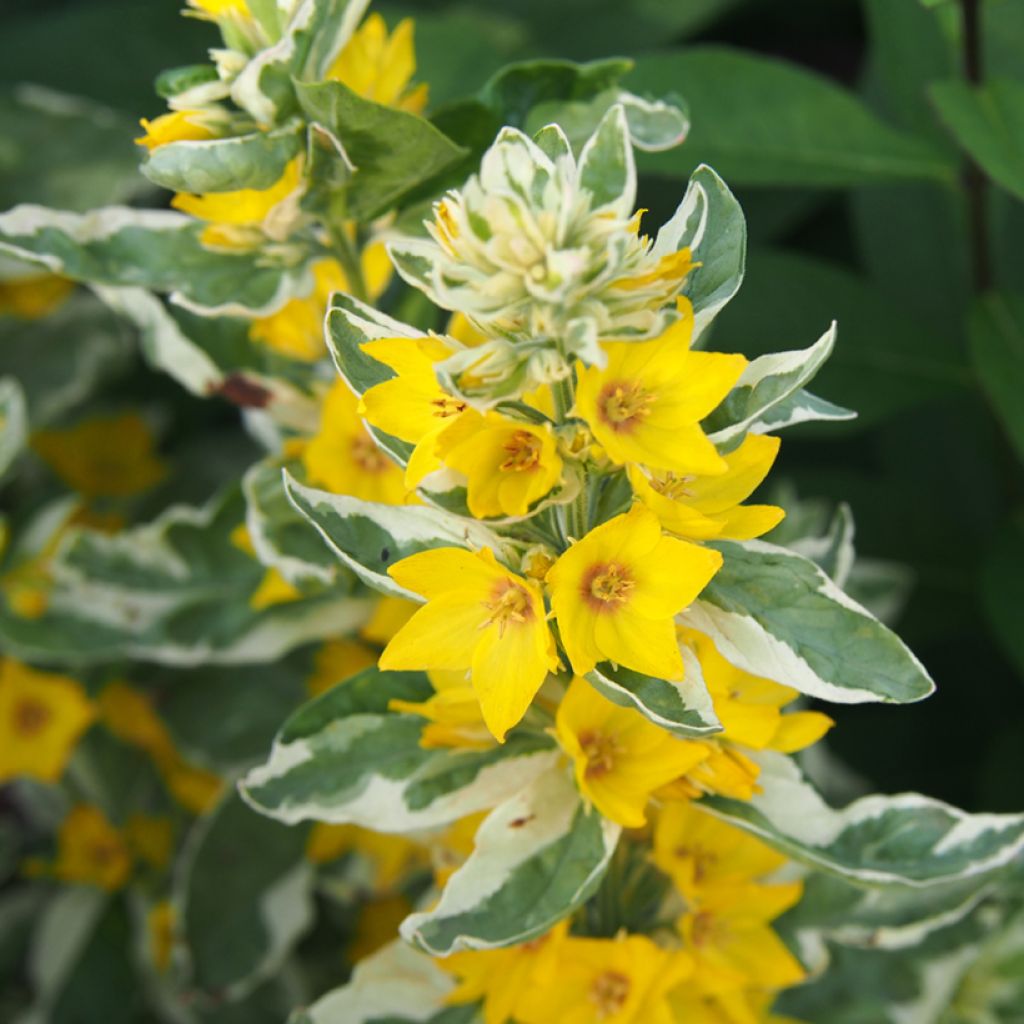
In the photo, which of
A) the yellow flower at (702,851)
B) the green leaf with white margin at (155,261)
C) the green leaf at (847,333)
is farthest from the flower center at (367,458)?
the green leaf at (847,333)

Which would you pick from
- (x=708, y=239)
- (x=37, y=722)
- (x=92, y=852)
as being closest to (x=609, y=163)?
(x=708, y=239)

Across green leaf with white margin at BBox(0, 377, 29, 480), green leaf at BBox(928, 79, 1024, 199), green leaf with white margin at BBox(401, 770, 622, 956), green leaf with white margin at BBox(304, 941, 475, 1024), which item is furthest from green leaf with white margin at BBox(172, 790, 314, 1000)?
green leaf at BBox(928, 79, 1024, 199)

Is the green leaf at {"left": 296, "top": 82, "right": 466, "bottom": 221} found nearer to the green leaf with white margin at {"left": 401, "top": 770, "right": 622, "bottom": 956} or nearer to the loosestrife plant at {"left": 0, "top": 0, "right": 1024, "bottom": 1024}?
the loosestrife plant at {"left": 0, "top": 0, "right": 1024, "bottom": 1024}

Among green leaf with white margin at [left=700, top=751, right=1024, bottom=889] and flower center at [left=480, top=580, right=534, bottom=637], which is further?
green leaf with white margin at [left=700, top=751, right=1024, bottom=889]

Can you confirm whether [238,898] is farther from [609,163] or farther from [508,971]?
[609,163]

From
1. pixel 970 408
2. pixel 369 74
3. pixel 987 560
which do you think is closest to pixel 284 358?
pixel 369 74

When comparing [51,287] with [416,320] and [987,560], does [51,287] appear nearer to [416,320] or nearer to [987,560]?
[416,320]

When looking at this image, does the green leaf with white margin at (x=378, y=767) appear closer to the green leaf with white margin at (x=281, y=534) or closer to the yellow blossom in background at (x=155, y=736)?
the green leaf with white margin at (x=281, y=534)
